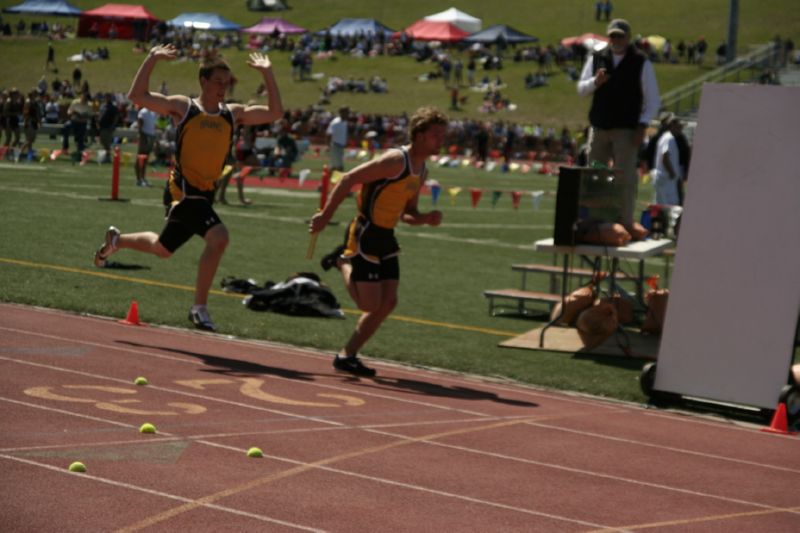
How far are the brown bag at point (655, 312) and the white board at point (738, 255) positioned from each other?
10.0ft

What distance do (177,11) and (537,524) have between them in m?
96.5

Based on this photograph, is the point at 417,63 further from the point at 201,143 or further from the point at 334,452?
the point at 334,452

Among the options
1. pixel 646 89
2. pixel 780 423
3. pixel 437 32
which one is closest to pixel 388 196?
pixel 780 423

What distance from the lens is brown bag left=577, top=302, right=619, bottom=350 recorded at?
12.8 m

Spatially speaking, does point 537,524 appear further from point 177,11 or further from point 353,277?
point 177,11

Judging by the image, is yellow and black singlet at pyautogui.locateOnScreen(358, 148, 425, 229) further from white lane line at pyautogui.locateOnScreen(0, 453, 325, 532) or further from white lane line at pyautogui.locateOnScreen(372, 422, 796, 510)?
white lane line at pyautogui.locateOnScreen(0, 453, 325, 532)

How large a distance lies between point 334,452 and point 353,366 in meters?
2.98

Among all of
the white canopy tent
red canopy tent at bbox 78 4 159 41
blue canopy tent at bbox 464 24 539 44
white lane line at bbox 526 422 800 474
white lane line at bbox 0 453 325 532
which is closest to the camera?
white lane line at bbox 0 453 325 532

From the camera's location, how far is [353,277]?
10852 mm

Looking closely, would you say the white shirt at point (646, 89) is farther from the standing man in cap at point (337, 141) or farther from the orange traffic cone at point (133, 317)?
the standing man in cap at point (337, 141)

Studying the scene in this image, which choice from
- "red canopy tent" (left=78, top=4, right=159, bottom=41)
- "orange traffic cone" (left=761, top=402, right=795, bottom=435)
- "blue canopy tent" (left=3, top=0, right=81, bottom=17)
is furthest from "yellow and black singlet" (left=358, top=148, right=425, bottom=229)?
"red canopy tent" (left=78, top=4, right=159, bottom=41)

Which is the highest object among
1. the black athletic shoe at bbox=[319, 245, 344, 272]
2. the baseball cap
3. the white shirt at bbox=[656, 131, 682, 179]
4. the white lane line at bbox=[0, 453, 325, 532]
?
the baseball cap

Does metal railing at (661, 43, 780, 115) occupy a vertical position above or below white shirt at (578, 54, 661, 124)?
above

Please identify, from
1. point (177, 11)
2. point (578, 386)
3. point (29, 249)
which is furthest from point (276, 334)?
point (177, 11)
